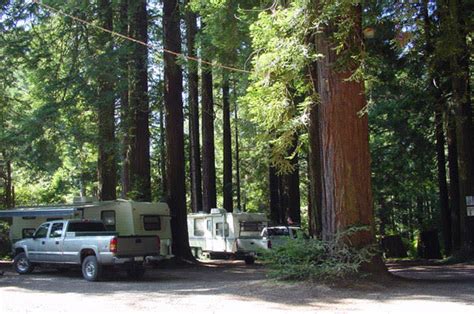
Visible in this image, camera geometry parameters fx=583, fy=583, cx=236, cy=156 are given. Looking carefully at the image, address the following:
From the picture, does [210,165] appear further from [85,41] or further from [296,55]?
[296,55]

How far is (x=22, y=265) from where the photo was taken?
1858cm

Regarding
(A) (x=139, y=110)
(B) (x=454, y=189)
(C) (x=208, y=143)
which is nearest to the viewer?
(B) (x=454, y=189)

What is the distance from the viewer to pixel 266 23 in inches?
506

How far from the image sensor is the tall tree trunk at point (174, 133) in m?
23.8

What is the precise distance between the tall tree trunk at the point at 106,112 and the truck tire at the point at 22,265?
6202 millimetres

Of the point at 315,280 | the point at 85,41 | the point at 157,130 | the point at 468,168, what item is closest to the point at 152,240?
the point at 315,280

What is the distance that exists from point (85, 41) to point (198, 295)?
14.5 m

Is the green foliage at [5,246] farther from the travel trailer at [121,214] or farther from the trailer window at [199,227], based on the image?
the trailer window at [199,227]

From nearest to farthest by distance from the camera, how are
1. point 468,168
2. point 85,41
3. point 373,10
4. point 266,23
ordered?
1. point 266,23
2. point 373,10
3. point 468,168
4. point 85,41

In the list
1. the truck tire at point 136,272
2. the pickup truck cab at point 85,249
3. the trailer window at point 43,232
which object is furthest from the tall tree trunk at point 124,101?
the truck tire at point 136,272

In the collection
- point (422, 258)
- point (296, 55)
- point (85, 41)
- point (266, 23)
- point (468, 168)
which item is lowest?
point (422, 258)

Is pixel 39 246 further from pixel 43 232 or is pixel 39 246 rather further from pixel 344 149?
pixel 344 149

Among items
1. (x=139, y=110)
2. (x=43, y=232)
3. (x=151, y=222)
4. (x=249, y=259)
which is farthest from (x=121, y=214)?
(x=249, y=259)

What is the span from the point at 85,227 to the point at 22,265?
110 inches
